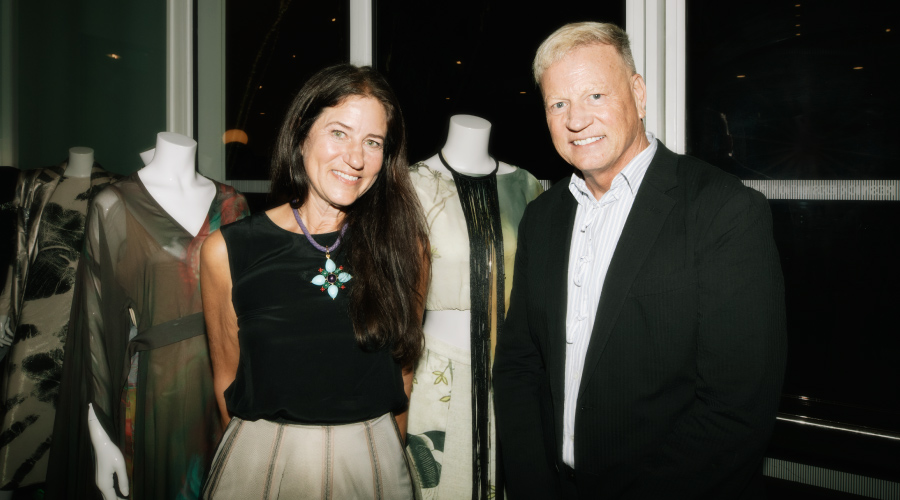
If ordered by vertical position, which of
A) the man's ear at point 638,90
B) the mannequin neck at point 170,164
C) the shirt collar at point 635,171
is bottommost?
the shirt collar at point 635,171

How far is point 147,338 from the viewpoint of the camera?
1.62 m

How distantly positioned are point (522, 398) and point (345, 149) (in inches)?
30.6

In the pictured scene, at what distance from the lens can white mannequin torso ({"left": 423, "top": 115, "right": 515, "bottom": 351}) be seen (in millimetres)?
1649

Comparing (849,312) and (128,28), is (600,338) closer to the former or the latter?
(849,312)

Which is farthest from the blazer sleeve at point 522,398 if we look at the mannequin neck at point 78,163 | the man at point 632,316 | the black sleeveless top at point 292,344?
the mannequin neck at point 78,163

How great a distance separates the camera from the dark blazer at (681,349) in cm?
97

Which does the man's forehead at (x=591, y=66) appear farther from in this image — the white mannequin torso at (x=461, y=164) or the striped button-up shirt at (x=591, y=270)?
the white mannequin torso at (x=461, y=164)

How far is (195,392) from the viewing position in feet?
5.53

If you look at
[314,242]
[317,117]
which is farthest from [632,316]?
[317,117]

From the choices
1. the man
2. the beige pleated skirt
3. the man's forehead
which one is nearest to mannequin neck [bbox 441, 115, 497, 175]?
the man

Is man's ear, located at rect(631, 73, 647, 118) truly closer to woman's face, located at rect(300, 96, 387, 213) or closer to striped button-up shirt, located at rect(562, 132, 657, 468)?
striped button-up shirt, located at rect(562, 132, 657, 468)

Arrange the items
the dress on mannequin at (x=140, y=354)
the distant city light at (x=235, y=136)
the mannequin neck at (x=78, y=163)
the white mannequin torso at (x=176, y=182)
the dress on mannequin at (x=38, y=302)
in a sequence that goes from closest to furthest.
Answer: the dress on mannequin at (x=140, y=354) → the white mannequin torso at (x=176, y=182) → the dress on mannequin at (x=38, y=302) → the mannequin neck at (x=78, y=163) → the distant city light at (x=235, y=136)

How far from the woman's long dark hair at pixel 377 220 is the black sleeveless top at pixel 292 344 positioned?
60 mm

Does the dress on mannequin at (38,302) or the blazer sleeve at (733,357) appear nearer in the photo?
the blazer sleeve at (733,357)
